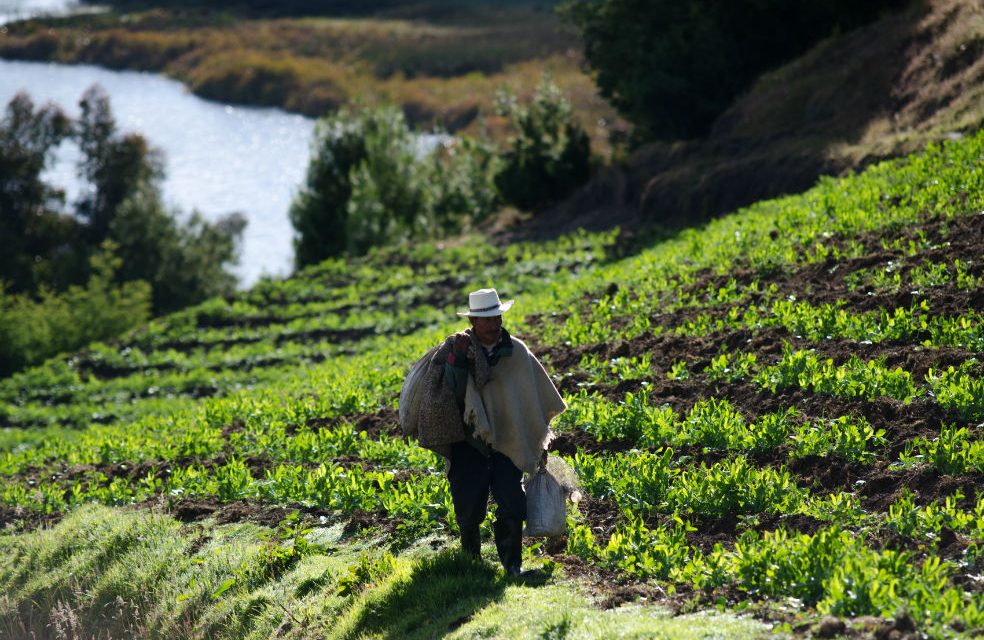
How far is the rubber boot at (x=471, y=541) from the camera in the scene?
29.3 ft

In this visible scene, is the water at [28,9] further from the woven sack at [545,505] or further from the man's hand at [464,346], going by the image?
the woven sack at [545,505]

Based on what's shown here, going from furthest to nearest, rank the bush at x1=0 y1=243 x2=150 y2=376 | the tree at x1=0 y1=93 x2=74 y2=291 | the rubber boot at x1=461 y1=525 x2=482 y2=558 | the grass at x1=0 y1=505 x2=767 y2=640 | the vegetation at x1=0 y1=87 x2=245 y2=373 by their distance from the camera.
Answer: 1. the tree at x1=0 y1=93 x2=74 y2=291
2. the vegetation at x1=0 y1=87 x2=245 y2=373
3. the bush at x1=0 y1=243 x2=150 y2=376
4. the rubber boot at x1=461 y1=525 x2=482 y2=558
5. the grass at x1=0 y1=505 x2=767 y2=640

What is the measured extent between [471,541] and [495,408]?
3.77ft

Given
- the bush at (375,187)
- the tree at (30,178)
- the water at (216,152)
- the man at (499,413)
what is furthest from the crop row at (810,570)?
the tree at (30,178)

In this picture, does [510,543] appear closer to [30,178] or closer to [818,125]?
[818,125]

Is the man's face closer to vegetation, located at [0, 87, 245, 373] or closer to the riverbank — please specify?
vegetation, located at [0, 87, 245, 373]

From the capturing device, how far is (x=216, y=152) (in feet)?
229

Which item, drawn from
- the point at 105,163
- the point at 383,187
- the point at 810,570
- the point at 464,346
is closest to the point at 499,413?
the point at 464,346

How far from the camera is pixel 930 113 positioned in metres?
22.6

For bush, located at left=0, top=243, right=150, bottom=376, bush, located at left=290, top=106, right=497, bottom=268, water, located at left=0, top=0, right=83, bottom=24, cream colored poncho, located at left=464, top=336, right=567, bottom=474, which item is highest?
water, located at left=0, top=0, right=83, bottom=24

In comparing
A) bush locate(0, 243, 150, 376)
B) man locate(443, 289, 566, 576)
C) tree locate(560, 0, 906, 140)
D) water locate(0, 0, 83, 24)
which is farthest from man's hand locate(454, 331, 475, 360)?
water locate(0, 0, 83, 24)

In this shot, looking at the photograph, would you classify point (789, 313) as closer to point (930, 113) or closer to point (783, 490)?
point (783, 490)

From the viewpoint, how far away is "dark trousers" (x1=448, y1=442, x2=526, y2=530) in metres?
8.57

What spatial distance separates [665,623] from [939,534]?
2.06 meters
